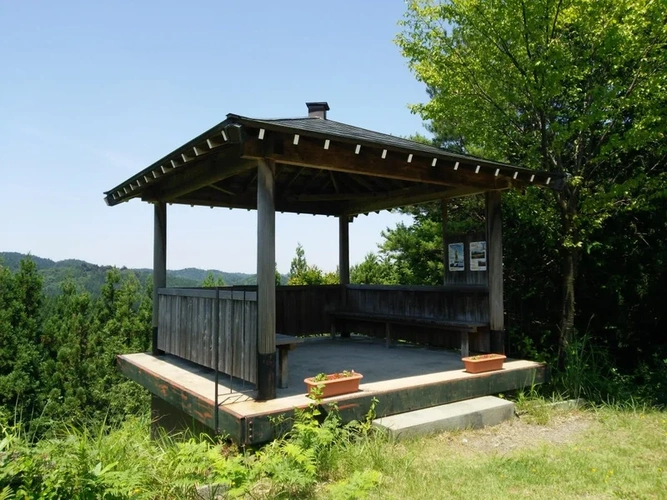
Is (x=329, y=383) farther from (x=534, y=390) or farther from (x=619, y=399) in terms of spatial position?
(x=619, y=399)

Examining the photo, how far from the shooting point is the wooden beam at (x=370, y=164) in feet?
16.1

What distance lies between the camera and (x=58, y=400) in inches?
675

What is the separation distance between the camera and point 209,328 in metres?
5.66

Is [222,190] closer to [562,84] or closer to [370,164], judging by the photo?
[370,164]

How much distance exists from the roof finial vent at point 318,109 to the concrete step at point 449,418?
450 centimetres

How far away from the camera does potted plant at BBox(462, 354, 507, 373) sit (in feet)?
19.4

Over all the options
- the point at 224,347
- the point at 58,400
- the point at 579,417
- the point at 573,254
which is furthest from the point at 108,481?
the point at 58,400

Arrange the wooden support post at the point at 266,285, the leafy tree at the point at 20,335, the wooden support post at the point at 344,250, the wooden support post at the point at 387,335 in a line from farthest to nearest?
1. the leafy tree at the point at 20,335
2. the wooden support post at the point at 344,250
3. the wooden support post at the point at 387,335
4. the wooden support post at the point at 266,285

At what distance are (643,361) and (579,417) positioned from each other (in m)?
3.42

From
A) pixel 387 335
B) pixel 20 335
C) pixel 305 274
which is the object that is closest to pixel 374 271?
pixel 305 274

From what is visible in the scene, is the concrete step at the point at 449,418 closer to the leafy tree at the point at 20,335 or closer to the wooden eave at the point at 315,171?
the wooden eave at the point at 315,171

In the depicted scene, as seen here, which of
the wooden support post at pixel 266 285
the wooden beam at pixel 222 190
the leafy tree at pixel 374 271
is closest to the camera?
the wooden support post at pixel 266 285

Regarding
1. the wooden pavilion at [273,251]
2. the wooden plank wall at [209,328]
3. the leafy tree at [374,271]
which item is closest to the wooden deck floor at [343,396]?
the wooden pavilion at [273,251]

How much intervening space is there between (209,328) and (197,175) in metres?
1.74
